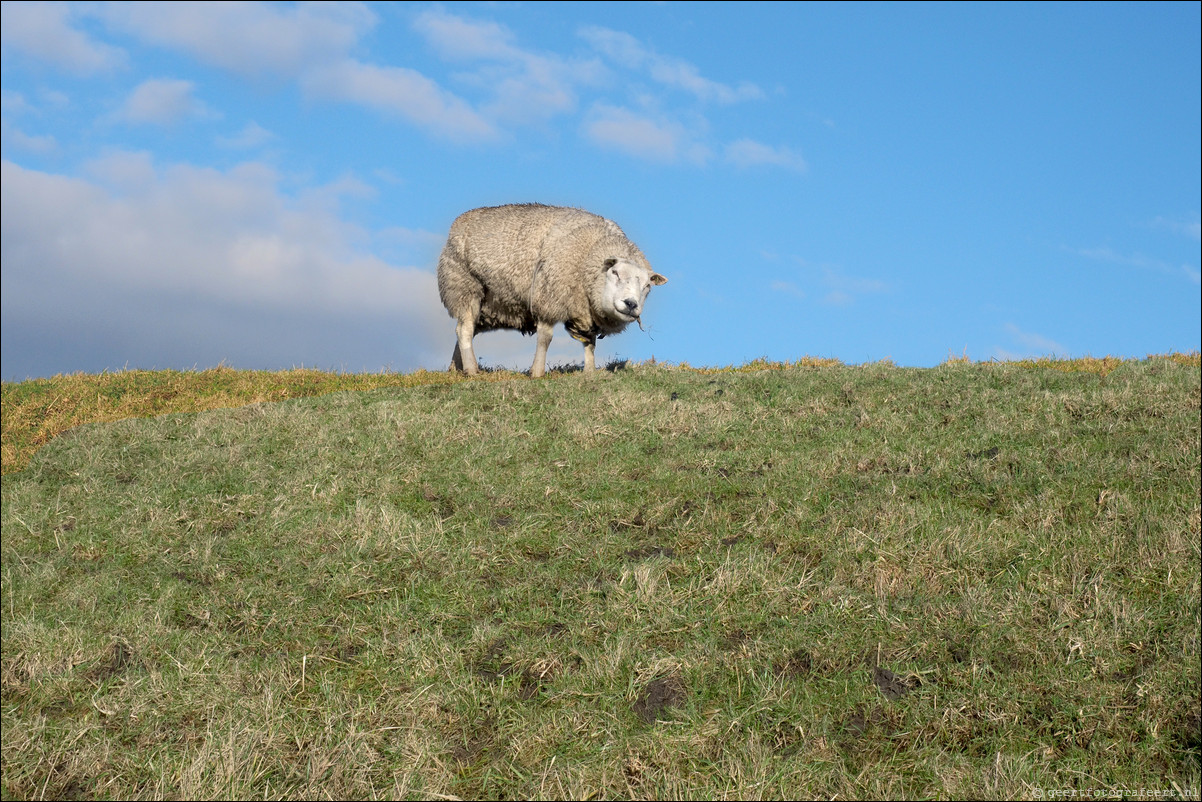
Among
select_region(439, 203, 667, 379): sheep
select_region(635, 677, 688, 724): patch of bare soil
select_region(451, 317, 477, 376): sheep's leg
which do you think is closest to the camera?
select_region(635, 677, 688, 724): patch of bare soil

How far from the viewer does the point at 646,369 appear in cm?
1730

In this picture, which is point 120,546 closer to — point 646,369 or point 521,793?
point 521,793

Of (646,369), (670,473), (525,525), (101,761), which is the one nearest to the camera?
(101,761)

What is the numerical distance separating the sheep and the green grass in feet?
15.1

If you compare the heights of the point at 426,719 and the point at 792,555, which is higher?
the point at 792,555

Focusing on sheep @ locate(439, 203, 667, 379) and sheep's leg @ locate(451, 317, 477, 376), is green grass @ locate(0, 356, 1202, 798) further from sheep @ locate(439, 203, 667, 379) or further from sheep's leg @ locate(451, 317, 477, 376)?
sheep's leg @ locate(451, 317, 477, 376)

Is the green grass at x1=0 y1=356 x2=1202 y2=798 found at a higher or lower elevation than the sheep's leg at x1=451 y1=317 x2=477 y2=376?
lower

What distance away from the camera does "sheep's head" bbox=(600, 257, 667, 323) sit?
1686 cm

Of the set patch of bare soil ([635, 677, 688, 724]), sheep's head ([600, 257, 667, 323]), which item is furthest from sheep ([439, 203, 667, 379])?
patch of bare soil ([635, 677, 688, 724])

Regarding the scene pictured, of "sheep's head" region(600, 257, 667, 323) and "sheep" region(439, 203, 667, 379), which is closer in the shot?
"sheep's head" region(600, 257, 667, 323)

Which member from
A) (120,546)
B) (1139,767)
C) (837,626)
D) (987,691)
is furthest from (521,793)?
(120,546)

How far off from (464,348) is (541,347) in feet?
8.09

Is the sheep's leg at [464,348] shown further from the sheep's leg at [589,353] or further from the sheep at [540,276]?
the sheep's leg at [589,353]

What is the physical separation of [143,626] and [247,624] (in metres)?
0.97
